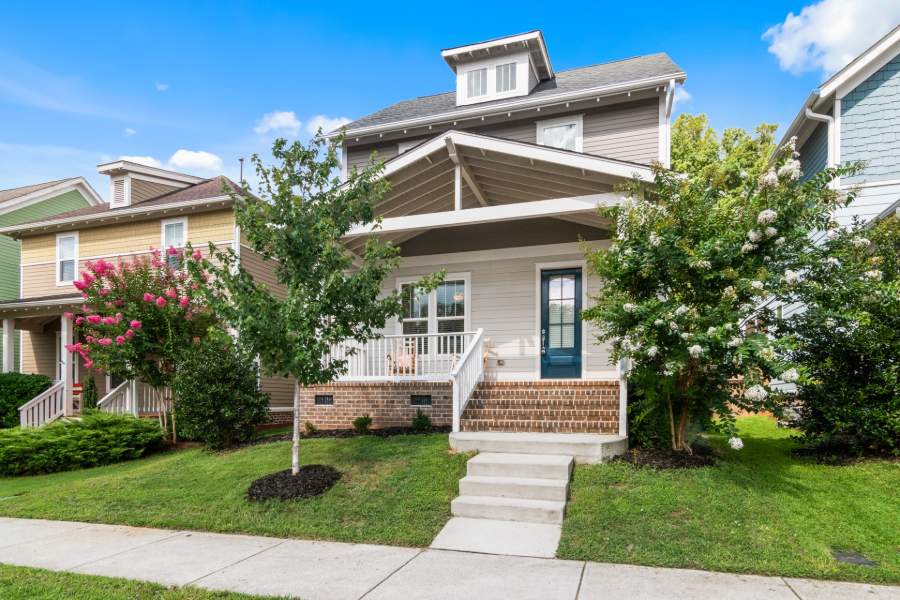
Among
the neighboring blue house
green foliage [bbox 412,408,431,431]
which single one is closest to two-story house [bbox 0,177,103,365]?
green foliage [bbox 412,408,431,431]

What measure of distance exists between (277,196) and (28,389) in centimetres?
1120

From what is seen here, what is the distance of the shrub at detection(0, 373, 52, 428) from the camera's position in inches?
498

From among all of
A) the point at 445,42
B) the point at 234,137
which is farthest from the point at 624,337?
the point at 234,137

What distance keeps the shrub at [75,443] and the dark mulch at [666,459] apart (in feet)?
27.3

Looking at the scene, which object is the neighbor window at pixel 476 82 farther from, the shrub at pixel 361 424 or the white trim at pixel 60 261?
the white trim at pixel 60 261

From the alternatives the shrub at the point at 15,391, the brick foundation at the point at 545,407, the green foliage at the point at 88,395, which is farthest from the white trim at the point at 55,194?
→ the brick foundation at the point at 545,407

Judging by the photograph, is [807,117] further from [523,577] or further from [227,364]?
[227,364]

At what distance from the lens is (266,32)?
1389 centimetres

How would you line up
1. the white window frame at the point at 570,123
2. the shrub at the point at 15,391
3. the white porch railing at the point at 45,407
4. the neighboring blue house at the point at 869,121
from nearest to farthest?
the neighboring blue house at the point at 869,121 < the white window frame at the point at 570,123 < the white porch railing at the point at 45,407 < the shrub at the point at 15,391

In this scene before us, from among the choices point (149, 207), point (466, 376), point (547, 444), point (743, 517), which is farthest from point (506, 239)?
point (149, 207)

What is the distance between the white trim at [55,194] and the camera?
61.1 ft

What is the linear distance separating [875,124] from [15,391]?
62.8 ft

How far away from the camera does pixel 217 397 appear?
8633 millimetres

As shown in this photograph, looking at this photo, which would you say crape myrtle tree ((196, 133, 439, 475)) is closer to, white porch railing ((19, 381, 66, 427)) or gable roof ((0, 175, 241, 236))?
gable roof ((0, 175, 241, 236))
